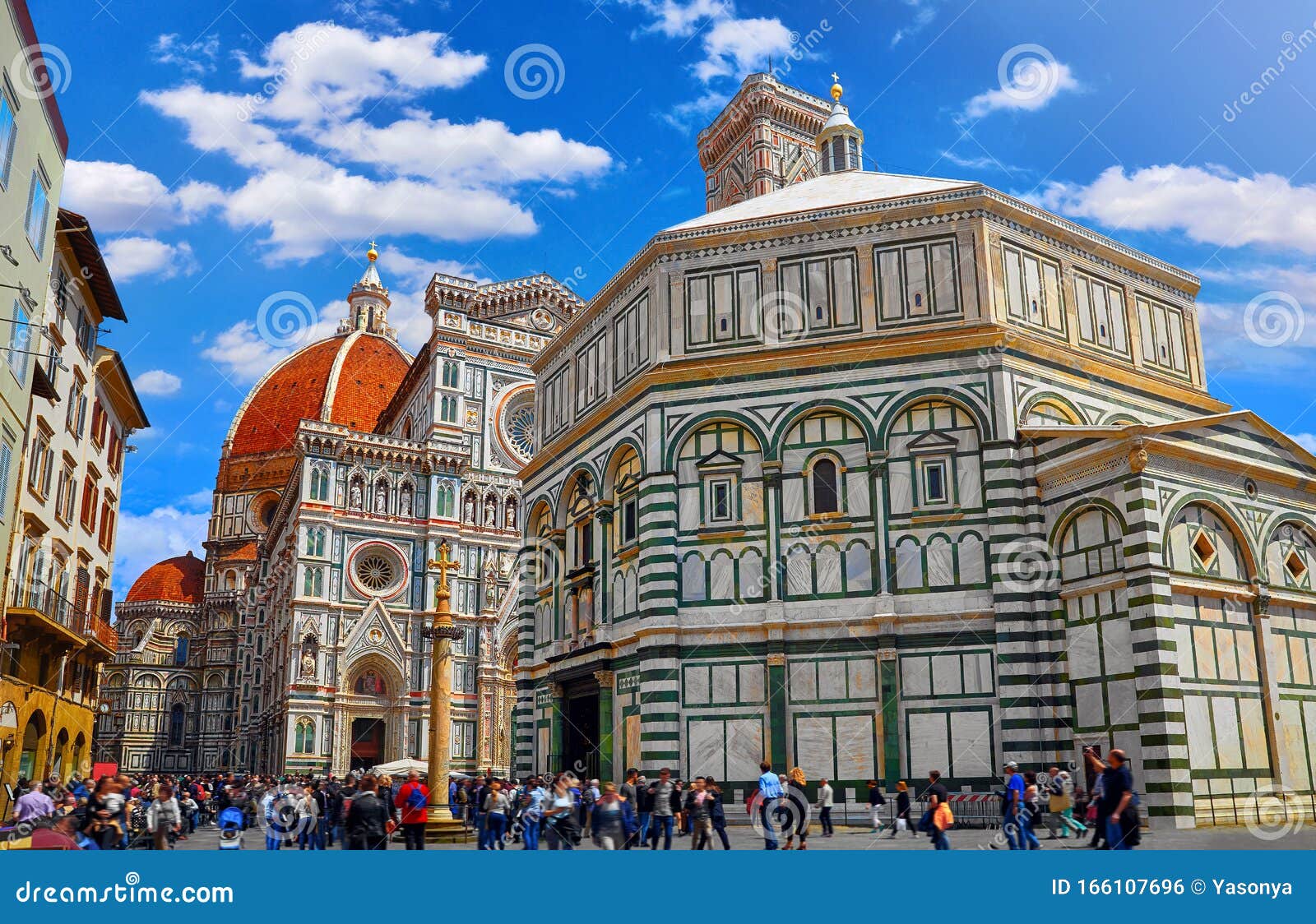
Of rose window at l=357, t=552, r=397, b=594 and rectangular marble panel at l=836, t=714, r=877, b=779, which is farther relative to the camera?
rose window at l=357, t=552, r=397, b=594

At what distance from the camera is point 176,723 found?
292 feet

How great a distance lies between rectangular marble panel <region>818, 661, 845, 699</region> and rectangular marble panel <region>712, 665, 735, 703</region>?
1908 millimetres

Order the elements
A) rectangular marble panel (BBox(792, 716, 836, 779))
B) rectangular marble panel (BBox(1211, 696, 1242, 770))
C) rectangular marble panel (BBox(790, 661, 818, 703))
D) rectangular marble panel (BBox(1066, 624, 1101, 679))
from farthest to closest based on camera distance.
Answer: rectangular marble panel (BBox(790, 661, 818, 703)) < rectangular marble panel (BBox(792, 716, 836, 779)) < rectangular marble panel (BBox(1066, 624, 1101, 679)) < rectangular marble panel (BBox(1211, 696, 1242, 770))

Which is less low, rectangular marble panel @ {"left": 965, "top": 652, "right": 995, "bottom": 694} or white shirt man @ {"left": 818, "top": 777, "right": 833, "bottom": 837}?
rectangular marble panel @ {"left": 965, "top": 652, "right": 995, "bottom": 694}

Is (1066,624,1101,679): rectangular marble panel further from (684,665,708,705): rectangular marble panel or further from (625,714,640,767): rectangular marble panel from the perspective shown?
(625,714,640,767): rectangular marble panel

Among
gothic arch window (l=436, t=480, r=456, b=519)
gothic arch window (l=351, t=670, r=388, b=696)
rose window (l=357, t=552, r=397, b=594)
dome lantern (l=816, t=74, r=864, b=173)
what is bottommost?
gothic arch window (l=351, t=670, r=388, b=696)

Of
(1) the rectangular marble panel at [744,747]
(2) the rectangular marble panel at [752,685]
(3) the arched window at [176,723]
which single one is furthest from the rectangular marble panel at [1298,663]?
(3) the arched window at [176,723]

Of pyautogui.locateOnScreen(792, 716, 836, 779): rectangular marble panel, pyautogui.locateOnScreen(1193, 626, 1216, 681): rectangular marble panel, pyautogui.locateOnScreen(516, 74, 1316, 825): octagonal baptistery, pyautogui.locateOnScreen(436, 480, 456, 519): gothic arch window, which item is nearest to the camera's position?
pyautogui.locateOnScreen(1193, 626, 1216, 681): rectangular marble panel

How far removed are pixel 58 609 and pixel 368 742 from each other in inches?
1169

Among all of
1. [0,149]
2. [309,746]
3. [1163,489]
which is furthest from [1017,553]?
[309,746]

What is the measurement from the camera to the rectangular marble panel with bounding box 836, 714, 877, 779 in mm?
24141

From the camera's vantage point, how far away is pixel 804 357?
26609 mm

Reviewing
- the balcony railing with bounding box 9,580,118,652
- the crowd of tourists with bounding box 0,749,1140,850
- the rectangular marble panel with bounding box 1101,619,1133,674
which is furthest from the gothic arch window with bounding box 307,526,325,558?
the rectangular marble panel with bounding box 1101,619,1133,674

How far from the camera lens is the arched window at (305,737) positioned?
55.1 metres
